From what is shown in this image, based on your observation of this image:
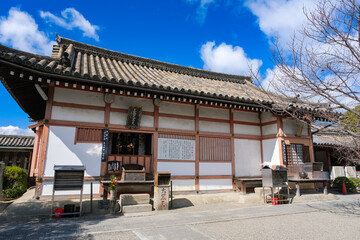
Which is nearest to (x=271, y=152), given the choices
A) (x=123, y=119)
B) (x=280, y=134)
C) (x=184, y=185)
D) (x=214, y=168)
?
(x=280, y=134)

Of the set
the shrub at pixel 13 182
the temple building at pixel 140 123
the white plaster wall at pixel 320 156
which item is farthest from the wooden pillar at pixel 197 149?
the white plaster wall at pixel 320 156

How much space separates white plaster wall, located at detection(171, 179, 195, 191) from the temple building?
1.4 inches

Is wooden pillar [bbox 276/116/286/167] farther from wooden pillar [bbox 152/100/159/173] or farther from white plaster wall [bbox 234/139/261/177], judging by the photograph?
wooden pillar [bbox 152/100/159/173]

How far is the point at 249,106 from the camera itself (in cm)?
899

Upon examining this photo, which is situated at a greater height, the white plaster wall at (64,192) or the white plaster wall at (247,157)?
the white plaster wall at (247,157)

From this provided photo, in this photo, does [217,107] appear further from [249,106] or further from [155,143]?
[155,143]

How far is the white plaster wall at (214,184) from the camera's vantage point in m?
8.77

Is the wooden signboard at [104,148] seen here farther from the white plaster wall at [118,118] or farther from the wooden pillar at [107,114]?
the white plaster wall at [118,118]

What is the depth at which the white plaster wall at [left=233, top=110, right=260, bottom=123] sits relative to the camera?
32.8 feet

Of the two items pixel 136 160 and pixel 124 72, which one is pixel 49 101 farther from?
pixel 136 160

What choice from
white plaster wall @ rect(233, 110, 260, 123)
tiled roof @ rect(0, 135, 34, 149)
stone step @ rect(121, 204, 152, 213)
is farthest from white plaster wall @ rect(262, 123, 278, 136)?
tiled roof @ rect(0, 135, 34, 149)

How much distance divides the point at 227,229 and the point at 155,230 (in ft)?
5.03

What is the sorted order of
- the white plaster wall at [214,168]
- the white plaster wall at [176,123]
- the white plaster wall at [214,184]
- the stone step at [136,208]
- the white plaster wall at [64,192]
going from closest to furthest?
the stone step at [136,208] → the white plaster wall at [64,192] → the white plaster wall at [176,123] → the white plaster wall at [214,184] → the white plaster wall at [214,168]

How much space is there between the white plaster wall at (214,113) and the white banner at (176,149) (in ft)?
4.38
